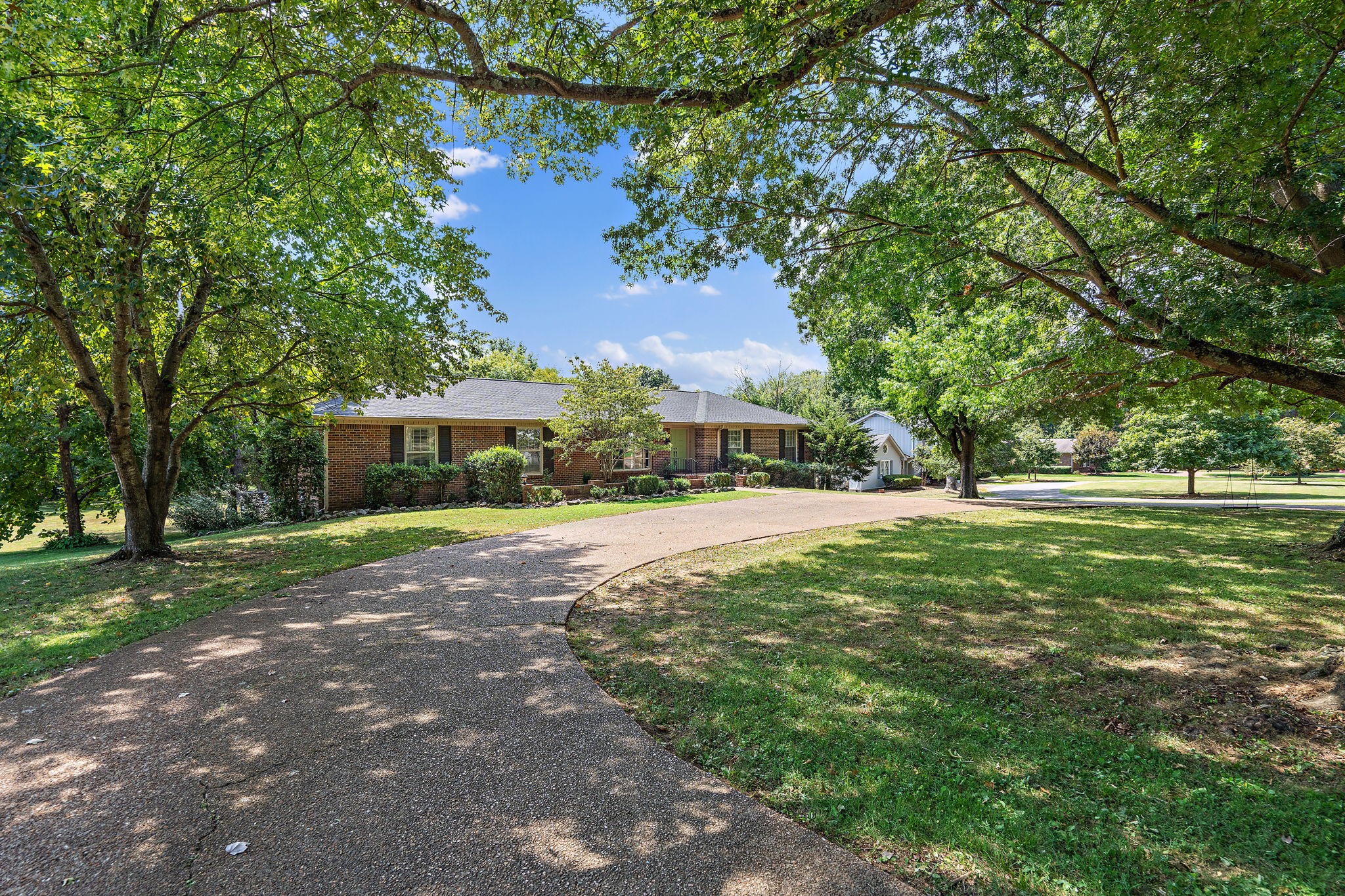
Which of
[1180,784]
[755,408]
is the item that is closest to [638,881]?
[1180,784]

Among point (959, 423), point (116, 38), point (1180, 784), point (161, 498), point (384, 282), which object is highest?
point (116, 38)

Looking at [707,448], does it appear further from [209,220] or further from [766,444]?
[209,220]

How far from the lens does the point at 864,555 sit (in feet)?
28.9

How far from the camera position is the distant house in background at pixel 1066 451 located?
4512 cm

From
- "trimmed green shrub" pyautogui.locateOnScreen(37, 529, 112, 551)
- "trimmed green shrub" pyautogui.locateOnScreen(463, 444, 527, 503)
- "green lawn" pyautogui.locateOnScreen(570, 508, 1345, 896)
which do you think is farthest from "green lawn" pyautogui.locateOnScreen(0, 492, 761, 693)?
"green lawn" pyautogui.locateOnScreen(570, 508, 1345, 896)

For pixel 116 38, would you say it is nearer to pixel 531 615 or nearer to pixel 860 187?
pixel 531 615

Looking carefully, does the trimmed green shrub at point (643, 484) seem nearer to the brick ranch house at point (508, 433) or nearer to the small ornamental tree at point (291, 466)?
the brick ranch house at point (508, 433)

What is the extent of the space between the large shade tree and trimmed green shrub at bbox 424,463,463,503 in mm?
5447

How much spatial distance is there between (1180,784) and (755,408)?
83.0 feet

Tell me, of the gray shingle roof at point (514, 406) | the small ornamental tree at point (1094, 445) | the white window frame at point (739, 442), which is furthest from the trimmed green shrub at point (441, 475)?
the small ornamental tree at point (1094, 445)

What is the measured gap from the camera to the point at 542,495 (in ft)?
54.6

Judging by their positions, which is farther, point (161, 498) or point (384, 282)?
point (384, 282)

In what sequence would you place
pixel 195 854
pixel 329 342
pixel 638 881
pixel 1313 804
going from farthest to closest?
1. pixel 329 342
2. pixel 1313 804
3. pixel 195 854
4. pixel 638 881

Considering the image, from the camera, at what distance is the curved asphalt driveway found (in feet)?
7.18
